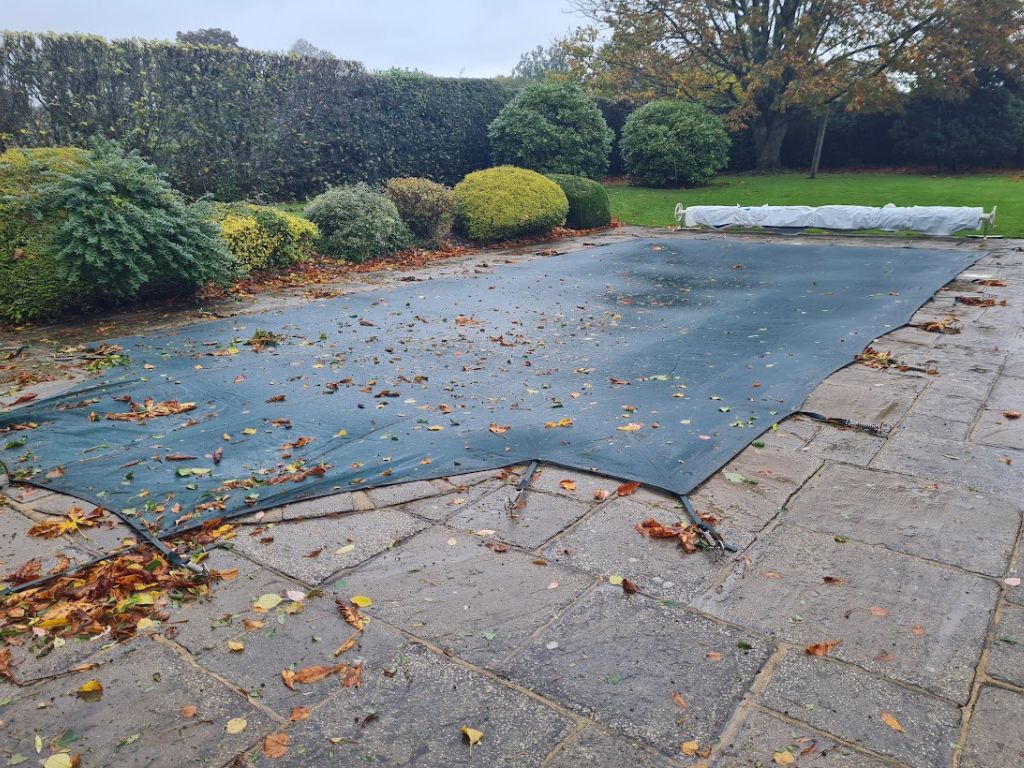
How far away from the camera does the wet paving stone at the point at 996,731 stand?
168 centimetres

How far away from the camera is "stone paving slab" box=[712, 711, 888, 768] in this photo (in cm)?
169

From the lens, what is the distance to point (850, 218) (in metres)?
9.99

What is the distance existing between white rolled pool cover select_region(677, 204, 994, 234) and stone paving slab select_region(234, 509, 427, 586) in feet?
30.1

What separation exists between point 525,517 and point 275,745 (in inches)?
52.6

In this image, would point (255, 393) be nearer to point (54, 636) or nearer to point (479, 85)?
point (54, 636)

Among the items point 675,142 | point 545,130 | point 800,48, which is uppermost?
point 800,48

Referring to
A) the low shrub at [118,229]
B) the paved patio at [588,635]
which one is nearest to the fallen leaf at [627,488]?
the paved patio at [588,635]

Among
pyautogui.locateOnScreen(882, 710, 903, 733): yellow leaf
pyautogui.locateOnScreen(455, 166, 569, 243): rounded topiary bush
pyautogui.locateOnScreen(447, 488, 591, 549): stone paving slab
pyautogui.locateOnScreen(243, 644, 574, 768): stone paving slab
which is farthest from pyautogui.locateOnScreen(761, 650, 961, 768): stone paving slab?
pyautogui.locateOnScreen(455, 166, 569, 243): rounded topiary bush

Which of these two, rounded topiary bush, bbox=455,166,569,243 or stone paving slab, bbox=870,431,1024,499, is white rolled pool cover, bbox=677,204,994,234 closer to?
rounded topiary bush, bbox=455,166,569,243

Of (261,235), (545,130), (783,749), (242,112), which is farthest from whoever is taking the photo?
(545,130)

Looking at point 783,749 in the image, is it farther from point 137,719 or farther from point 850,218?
point 850,218

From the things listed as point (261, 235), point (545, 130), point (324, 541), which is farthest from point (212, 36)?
point (324, 541)

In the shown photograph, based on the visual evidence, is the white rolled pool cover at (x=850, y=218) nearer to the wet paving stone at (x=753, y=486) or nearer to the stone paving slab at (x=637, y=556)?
the wet paving stone at (x=753, y=486)

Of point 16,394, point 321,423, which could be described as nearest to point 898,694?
point 321,423
